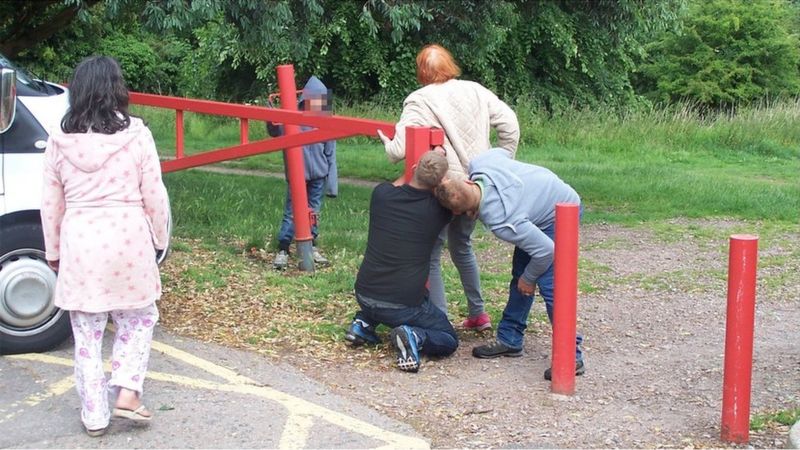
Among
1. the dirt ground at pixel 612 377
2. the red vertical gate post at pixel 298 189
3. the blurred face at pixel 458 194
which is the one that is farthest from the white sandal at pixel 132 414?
the red vertical gate post at pixel 298 189

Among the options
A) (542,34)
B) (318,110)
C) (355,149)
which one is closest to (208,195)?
(318,110)

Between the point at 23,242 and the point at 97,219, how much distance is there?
1420 millimetres

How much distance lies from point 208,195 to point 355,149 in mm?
6162

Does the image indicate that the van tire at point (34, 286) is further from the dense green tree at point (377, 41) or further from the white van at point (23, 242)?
the dense green tree at point (377, 41)

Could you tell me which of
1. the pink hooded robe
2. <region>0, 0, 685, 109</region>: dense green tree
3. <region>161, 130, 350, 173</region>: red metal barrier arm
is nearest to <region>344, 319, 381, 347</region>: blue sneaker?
<region>161, 130, 350, 173</region>: red metal barrier arm

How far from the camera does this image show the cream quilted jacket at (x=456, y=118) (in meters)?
5.87

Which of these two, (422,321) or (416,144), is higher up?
(416,144)

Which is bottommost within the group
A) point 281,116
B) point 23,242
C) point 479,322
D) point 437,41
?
point 479,322

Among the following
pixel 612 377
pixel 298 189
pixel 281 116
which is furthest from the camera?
pixel 298 189

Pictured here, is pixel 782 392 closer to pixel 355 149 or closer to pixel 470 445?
pixel 470 445

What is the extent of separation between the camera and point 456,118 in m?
5.89

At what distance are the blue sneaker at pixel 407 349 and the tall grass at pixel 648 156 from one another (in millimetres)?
5766

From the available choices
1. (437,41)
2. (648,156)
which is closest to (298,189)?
(437,41)

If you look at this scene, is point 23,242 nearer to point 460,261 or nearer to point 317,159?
point 460,261
